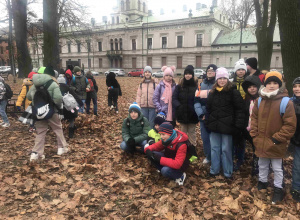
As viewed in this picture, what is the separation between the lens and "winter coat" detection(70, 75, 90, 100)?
8.47 metres

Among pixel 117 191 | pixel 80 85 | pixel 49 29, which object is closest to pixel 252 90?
pixel 117 191

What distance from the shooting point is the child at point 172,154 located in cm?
404

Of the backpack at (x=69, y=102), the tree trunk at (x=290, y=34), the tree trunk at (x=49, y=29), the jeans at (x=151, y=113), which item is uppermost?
the tree trunk at (x=49, y=29)

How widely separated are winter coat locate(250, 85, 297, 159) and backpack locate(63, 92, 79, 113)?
436 centimetres

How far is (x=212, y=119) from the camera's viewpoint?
4.22 metres

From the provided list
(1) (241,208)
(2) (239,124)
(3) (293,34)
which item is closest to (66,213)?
(1) (241,208)

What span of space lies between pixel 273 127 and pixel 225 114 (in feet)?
Answer: 2.62

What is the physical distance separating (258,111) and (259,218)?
1.57 m

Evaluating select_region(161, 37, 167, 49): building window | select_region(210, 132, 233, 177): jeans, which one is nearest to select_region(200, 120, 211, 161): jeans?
select_region(210, 132, 233, 177): jeans

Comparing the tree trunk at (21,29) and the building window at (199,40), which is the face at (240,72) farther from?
the building window at (199,40)

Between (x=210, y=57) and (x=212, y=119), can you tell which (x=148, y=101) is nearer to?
(x=212, y=119)

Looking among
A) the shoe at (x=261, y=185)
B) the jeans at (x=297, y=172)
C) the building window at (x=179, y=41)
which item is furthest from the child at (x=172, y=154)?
the building window at (x=179, y=41)

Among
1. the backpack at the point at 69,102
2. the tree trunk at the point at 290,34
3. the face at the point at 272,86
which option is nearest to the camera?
the face at the point at 272,86

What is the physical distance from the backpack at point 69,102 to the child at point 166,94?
82.8 inches
